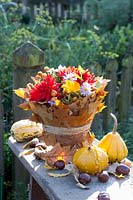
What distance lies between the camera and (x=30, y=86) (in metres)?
2.12

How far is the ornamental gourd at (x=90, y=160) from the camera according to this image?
201 cm

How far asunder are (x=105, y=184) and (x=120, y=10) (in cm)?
584

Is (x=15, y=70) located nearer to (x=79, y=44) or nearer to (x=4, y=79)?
(x=4, y=79)

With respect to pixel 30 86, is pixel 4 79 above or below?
below

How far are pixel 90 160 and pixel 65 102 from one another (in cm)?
27

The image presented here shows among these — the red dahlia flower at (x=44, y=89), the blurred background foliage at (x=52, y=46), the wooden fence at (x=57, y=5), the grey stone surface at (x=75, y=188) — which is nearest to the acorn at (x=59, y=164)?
the grey stone surface at (x=75, y=188)

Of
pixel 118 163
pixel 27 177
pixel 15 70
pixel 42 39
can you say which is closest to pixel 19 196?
pixel 27 177

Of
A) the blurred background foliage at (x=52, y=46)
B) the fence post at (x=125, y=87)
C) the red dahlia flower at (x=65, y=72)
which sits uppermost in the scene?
the red dahlia flower at (x=65, y=72)

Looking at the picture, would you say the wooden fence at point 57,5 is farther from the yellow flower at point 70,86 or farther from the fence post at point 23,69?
the yellow flower at point 70,86

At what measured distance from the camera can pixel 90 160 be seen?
2.02 m

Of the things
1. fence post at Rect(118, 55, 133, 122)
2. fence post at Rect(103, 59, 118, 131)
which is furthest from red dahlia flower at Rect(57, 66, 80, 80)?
fence post at Rect(118, 55, 133, 122)

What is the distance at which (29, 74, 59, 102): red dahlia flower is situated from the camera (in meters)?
2.00

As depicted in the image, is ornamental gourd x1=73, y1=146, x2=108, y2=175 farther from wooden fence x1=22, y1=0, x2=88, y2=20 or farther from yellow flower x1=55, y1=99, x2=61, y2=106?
wooden fence x1=22, y1=0, x2=88, y2=20

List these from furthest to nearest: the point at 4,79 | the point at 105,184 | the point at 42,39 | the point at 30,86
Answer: the point at 42,39 < the point at 4,79 < the point at 30,86 < the point at 105,184
